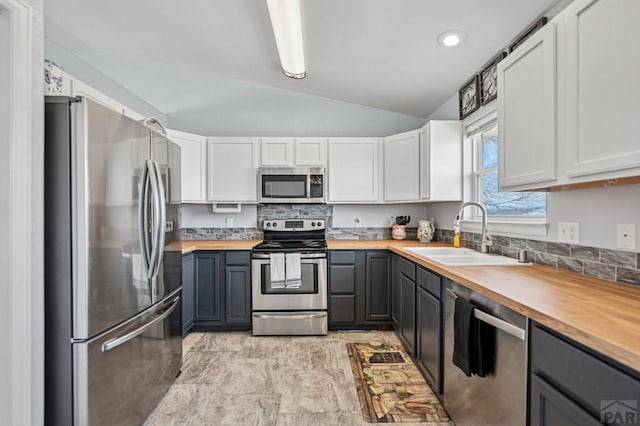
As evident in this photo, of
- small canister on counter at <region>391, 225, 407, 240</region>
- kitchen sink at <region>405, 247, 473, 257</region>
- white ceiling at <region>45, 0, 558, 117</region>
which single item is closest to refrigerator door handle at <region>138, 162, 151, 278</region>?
white ceiling at <region>45, 0, 558, 117</region>

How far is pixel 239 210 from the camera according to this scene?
3.71 metres

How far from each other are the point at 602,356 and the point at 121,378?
1956 millimetres

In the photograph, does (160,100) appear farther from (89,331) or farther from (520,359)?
(520,359)

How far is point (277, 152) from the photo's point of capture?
11.6ft

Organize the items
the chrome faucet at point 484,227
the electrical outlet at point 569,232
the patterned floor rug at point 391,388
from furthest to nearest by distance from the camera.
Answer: the chrome faucet at point 484,227 → the patterned floor rug at point 391,388 → the electrical outlet at point 569,232

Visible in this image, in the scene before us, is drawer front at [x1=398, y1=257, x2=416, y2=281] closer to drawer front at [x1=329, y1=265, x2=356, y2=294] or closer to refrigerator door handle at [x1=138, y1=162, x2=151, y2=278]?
drawer front at [x1=329, y1=265, x2=356, y2=294]

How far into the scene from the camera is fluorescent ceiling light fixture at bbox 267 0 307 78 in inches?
69.9

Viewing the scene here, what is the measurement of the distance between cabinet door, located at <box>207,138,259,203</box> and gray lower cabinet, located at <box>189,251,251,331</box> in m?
0.72

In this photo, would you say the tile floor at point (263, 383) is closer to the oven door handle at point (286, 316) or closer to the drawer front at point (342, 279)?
the oven door handle at point (286, 316)

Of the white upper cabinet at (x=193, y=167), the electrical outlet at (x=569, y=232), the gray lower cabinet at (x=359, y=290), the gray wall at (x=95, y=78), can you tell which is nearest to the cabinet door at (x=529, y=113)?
the electrical outlet at (x=569, y=232)

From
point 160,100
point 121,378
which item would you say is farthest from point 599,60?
point 160,100

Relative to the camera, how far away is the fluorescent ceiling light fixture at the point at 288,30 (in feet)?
5.82

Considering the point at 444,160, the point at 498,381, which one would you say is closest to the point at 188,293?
the point at 498,381

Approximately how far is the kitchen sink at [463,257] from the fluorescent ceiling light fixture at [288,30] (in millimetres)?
1773
